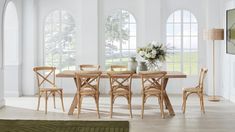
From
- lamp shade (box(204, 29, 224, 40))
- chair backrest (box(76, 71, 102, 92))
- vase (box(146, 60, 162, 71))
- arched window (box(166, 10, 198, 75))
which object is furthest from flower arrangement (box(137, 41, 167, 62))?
arched window (box(166, 10, 198, 75))

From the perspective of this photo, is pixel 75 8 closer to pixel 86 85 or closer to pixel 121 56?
pixel 121 56

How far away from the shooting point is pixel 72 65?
1184 cm

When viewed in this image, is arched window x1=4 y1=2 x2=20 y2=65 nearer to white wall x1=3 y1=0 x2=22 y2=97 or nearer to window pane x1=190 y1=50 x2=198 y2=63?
white wall x1=3 y1=0 x2=22 y2=97

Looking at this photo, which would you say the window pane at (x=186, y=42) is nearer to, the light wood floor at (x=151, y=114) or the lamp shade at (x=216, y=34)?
the lamp shade at (x=216, y=34)

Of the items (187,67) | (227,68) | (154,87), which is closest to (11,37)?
(154,87)

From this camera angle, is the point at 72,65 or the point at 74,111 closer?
the point at 74,111

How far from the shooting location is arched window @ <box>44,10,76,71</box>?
11.8 meters

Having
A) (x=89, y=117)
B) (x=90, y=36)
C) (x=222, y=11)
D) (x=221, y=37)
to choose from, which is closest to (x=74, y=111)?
(x=89, y=117)

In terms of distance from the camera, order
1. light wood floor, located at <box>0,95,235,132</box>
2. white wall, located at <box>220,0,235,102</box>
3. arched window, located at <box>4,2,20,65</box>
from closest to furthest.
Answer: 1. light wood floor, located at <box>0,95,235,132</box>
2. white wall, located at <box>220,0,235,102</box>
3. arched window, located at <box>4,2,20,65</box>

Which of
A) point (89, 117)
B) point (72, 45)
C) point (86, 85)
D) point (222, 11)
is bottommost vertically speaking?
point (89, 117)

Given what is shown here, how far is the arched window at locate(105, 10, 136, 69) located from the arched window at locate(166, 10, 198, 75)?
1.05 m

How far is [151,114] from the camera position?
833cm

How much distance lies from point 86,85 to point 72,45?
390 centimetres

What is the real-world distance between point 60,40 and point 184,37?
3539 millimetres
